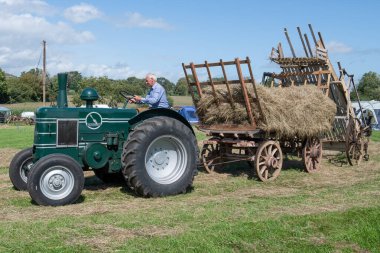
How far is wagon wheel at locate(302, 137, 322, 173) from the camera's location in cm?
1121

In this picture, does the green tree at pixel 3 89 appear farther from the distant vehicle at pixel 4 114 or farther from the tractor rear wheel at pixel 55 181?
the tractor rear wheel at pixel 55 181

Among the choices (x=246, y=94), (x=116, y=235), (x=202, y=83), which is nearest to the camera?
(x=116, y=235)

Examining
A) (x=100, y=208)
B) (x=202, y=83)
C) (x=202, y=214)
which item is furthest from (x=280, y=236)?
(x=202, y=83)

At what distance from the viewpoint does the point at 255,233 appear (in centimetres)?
541

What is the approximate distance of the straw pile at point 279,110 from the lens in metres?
9.78

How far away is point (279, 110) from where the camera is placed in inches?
391

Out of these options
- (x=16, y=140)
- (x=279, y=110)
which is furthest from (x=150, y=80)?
(x=16, y=140)

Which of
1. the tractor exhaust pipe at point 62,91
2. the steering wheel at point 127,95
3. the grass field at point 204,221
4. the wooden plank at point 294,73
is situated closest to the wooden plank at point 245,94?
the grass field at point 204,221

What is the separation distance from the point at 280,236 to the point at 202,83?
567 centimetres

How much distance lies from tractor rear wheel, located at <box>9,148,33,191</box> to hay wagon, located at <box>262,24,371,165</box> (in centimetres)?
636

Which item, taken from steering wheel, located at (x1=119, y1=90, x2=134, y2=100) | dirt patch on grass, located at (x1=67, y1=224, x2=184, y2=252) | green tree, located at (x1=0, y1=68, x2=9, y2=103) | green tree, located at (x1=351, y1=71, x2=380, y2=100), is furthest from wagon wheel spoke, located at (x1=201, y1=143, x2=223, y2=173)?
green tree, located at (x1=0, y1=68, x2=9, y2=103)

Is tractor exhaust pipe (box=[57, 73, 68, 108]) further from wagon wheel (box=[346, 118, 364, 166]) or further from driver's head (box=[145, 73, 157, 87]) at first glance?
wagon wheel (box=[346, 118, 364, 166])

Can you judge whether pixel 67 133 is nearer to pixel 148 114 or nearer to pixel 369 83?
pixel 148 114

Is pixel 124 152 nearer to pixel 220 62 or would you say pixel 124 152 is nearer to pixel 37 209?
pixel 37 209
